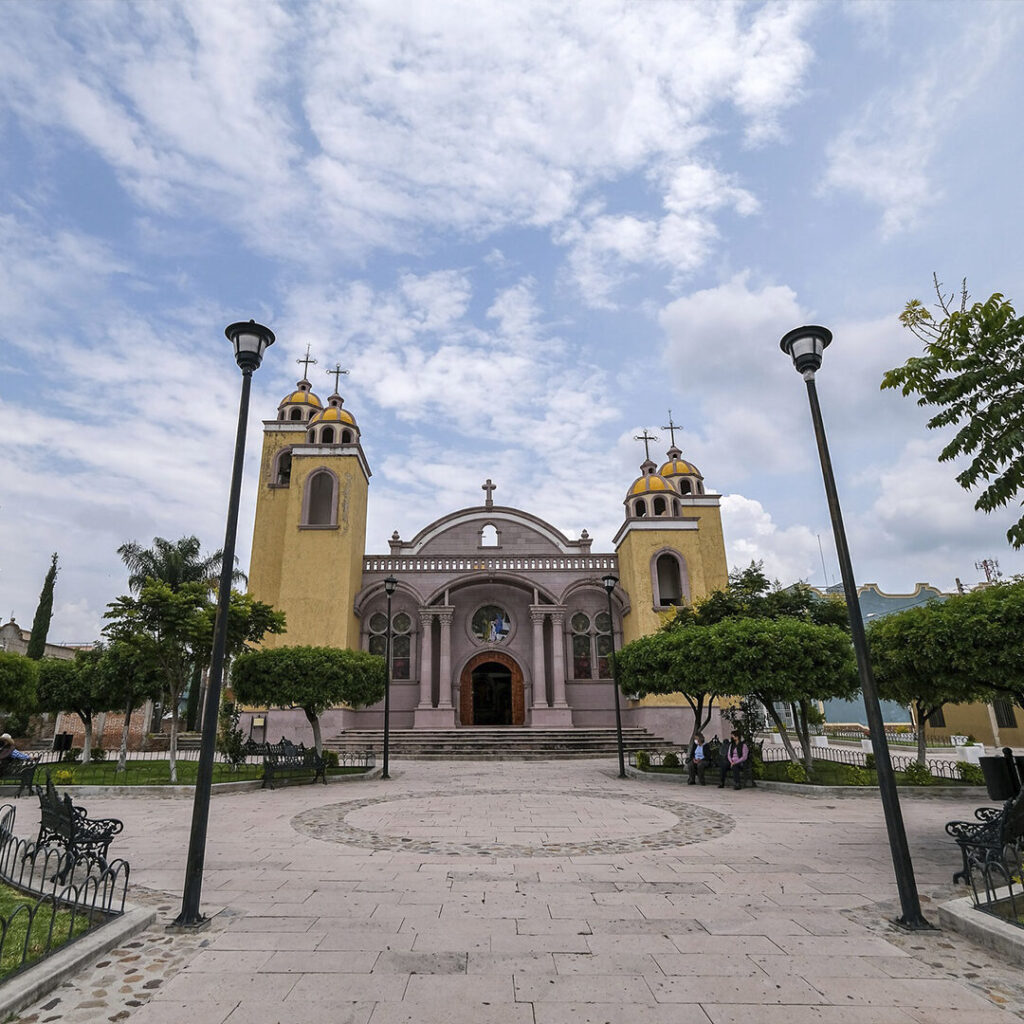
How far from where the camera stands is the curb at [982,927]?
4582 mm

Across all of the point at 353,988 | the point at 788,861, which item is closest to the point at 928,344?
the point at 788,861

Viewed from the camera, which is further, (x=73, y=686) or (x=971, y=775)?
(x=73, y=686)

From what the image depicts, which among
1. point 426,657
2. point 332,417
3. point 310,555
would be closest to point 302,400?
point 332,417

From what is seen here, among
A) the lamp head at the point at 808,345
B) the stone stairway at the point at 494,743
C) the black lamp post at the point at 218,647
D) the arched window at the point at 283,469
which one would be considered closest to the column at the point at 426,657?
the stone stairway at the point at 494,743

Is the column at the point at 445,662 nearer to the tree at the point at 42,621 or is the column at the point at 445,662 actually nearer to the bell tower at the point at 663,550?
the bell tower at the point at 663,550

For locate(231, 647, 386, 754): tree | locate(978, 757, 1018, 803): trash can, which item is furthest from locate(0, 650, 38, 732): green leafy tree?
locate(978, 757, 1018, 803): trash can

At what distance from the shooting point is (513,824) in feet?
33.1

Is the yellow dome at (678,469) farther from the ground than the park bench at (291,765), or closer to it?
farther from the ground

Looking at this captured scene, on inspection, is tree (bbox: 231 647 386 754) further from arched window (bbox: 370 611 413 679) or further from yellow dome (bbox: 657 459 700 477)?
yellow dome (bbox: 657 459 700 477)

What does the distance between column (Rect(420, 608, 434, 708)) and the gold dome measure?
13.1 metres

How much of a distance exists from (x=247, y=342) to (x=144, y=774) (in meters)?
15.0

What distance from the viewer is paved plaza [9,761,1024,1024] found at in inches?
156

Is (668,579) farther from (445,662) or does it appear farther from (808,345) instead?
(808,345)

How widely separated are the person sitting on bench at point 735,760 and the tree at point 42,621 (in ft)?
102
